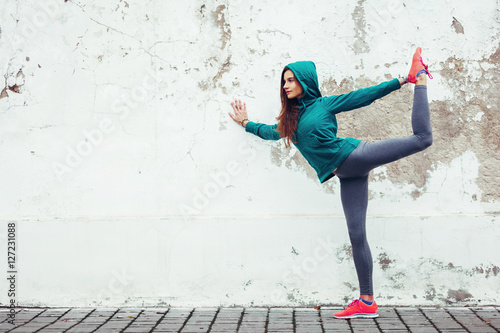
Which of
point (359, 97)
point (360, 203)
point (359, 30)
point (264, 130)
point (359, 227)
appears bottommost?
point (359, 227)

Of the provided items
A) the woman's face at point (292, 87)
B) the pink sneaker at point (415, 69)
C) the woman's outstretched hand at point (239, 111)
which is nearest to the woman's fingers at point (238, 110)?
the woman's outstretched hand at point (239, 111)

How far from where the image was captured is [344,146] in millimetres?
3906

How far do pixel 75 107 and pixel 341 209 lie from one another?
92.2 inches

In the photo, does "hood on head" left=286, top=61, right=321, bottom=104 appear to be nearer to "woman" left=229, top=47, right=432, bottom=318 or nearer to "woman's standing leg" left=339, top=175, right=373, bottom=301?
"woman" left=229, top=47, right=432, bottom=318

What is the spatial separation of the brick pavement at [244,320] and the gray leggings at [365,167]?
1.17 ft

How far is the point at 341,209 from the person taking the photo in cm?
445

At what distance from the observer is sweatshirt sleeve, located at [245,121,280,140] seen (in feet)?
14.1

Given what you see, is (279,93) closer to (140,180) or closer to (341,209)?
(341,209)

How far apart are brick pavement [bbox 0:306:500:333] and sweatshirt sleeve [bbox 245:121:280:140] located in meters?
1.35

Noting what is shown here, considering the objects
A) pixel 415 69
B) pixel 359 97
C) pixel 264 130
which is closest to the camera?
pixel 415 69

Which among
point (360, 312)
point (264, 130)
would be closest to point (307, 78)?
point (264, 130)

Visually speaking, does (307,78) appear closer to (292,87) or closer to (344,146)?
(292,87)

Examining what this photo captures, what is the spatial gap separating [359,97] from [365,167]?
0.50 meters

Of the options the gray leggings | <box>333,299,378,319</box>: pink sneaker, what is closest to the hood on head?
the gray leggings
